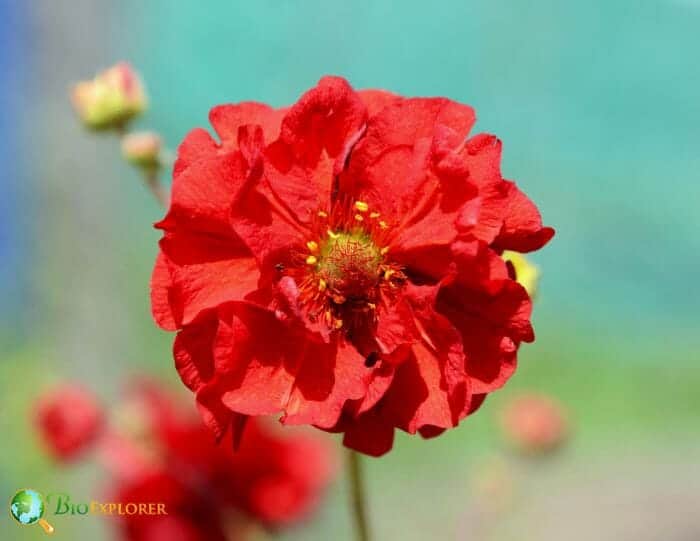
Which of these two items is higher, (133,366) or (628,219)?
(628,219)

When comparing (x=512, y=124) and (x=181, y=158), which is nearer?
(x=181, y=158)

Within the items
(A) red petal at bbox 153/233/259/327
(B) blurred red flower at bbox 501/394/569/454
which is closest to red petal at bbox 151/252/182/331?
(A) red petal at bbox 153/233/259/327

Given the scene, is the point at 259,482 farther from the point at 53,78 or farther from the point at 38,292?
the point at 53,78

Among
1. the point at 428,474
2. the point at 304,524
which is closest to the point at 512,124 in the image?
the point at 428,474

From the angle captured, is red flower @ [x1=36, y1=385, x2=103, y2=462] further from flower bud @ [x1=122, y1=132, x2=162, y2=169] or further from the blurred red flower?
the blurred red flower

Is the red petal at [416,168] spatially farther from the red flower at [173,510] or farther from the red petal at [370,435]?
the red flower at [173,510]

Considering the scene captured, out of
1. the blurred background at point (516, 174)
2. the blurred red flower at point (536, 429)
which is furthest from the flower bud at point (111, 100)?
the blurred background at point (516, 174)
